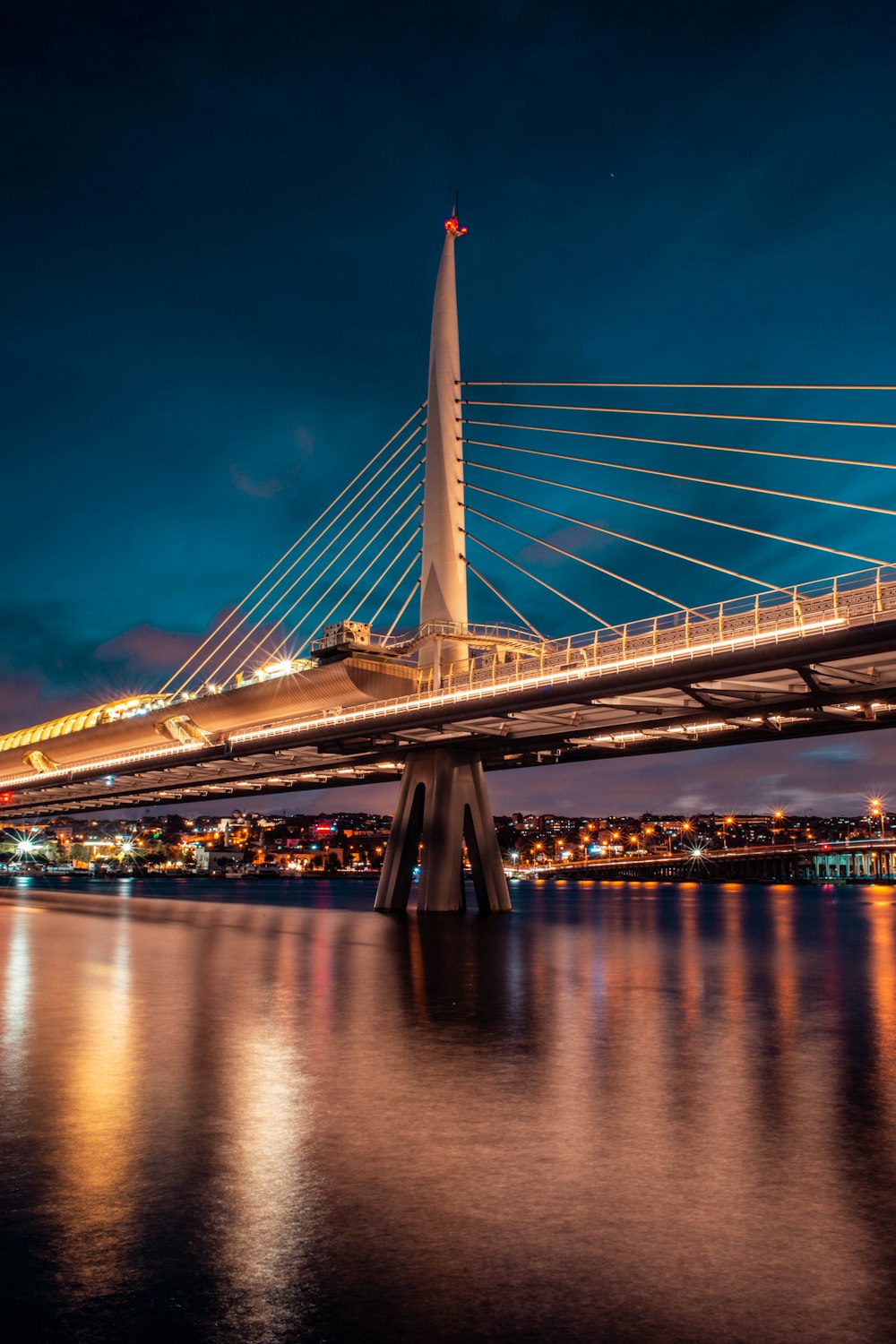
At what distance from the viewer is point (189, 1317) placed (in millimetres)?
5031

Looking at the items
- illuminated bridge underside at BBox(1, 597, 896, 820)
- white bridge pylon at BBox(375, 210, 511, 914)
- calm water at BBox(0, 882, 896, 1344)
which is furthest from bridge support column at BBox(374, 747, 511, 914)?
calm water at BBox(0, 882, 896, 1344)

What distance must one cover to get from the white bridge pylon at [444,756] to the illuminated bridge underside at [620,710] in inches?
78.6

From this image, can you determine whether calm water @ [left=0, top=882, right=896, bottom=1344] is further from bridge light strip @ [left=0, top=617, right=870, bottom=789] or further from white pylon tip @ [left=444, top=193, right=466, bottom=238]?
white pylon tip @ [left=444, top=193, right=466, bottom=238]

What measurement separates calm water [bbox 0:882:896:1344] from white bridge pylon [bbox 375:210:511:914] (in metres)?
32.9

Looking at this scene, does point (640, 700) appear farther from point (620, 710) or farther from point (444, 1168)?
point (444, 1168)

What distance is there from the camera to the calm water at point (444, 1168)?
5.15 metres

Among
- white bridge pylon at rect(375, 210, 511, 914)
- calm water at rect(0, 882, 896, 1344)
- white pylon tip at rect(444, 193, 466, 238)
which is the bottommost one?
calm water at rect(0, 882, 896, 1344)

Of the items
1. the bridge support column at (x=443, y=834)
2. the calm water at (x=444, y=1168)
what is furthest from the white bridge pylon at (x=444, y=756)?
the calm water at (x=444, y=1168)

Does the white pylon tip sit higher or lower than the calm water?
higher

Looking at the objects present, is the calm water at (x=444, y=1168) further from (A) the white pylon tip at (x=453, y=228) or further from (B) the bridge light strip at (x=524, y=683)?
(A) the white pylon tip at (x=453, y=228)

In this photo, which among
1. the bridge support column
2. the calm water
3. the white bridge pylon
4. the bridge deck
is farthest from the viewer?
the bridge support column

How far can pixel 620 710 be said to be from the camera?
44844 millimetres

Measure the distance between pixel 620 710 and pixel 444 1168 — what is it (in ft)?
125

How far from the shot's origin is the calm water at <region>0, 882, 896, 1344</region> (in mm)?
5148
